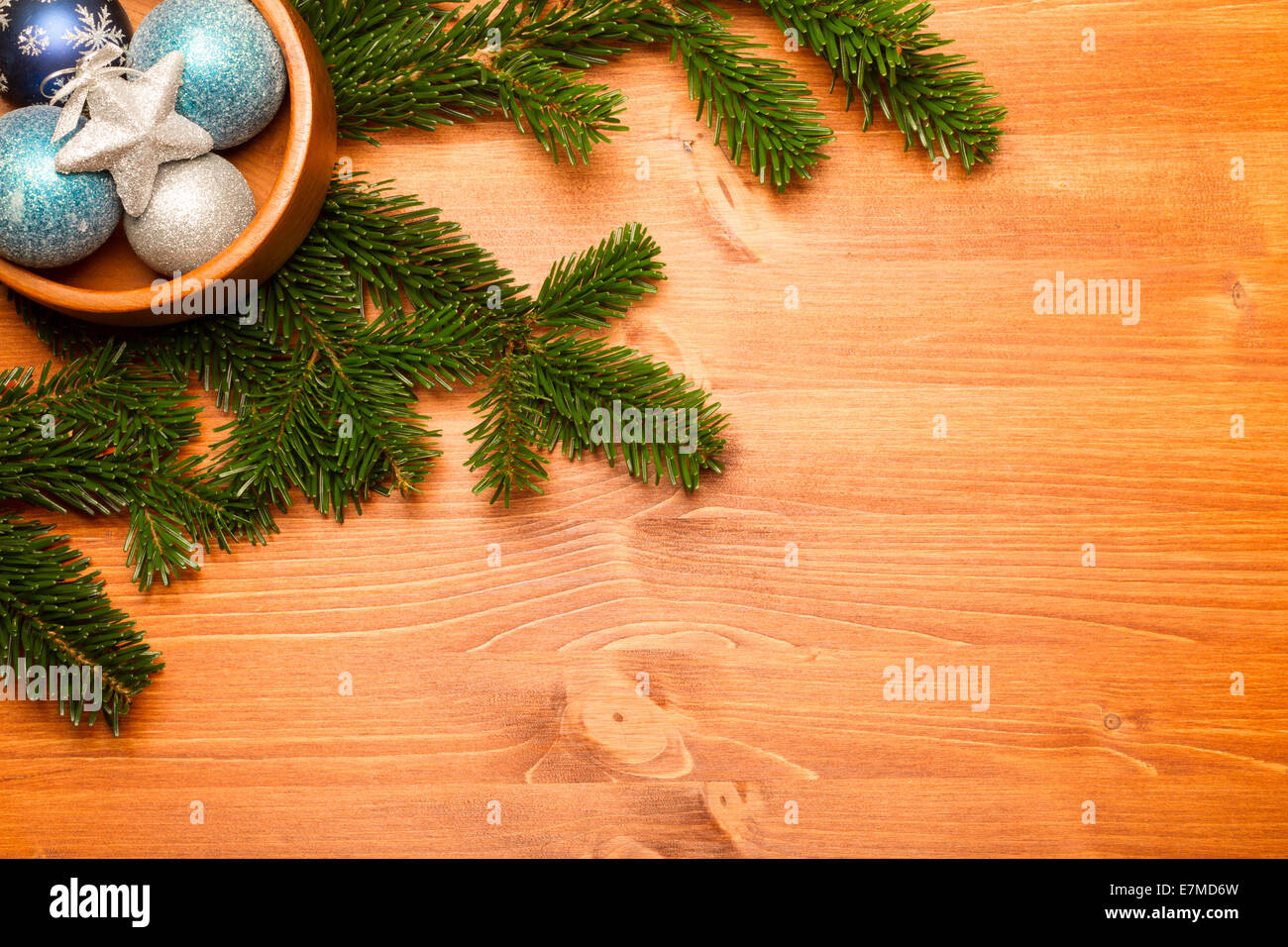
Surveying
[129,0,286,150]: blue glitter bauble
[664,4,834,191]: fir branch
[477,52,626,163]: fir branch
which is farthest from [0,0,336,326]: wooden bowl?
[664,4,834,191]: fir branch

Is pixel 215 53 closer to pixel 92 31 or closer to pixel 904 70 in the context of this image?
pixel 92 31

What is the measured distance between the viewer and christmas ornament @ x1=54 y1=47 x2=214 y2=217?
61cm

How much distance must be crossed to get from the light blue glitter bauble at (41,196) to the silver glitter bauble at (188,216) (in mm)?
29

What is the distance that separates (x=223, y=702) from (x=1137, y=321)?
0.85 meters

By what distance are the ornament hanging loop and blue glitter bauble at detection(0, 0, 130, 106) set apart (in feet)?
0.03

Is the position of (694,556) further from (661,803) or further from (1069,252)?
(1069,252)

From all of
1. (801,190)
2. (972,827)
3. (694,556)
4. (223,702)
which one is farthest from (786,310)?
(223,702)

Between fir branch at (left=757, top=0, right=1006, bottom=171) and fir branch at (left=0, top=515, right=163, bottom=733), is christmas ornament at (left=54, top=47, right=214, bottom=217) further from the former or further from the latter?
fir branch at (left=757, top=0, right=1006, bottom=171)

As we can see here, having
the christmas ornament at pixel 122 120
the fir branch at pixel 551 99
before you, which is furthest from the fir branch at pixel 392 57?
the christmas ornament at pixel 122 120

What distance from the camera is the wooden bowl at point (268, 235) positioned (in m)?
0.63

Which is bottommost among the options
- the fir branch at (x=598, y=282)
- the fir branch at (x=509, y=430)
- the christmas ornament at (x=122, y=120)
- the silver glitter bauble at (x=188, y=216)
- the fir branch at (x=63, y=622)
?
the fir branch at (x=63, y=622)

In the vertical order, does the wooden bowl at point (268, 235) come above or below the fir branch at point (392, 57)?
below

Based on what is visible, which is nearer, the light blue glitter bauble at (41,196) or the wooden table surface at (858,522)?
the light blue glitter bauble at (41,196)

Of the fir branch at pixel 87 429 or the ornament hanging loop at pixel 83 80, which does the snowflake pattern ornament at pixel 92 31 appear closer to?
the ornament hanging loop at pixel 83 80
